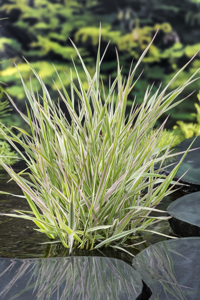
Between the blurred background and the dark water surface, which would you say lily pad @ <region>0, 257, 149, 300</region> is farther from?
the blurred background

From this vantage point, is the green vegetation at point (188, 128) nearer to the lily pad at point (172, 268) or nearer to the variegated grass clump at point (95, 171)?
the variegated grass clump at point (95, 171)

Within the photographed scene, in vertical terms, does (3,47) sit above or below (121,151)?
below

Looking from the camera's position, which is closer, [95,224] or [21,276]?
[21,276]

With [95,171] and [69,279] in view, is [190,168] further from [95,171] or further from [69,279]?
[69,279]

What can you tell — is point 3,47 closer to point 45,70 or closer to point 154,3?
point 45,70

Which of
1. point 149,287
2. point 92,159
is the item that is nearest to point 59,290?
point 149,287

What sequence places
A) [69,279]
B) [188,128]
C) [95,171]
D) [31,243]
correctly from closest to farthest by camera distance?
[69,279]
[95,171]
[31,243]
[188,128]

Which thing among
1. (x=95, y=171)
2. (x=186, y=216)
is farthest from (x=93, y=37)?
(x=95, y=171)

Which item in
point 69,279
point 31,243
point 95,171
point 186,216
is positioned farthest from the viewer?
point 186,216
